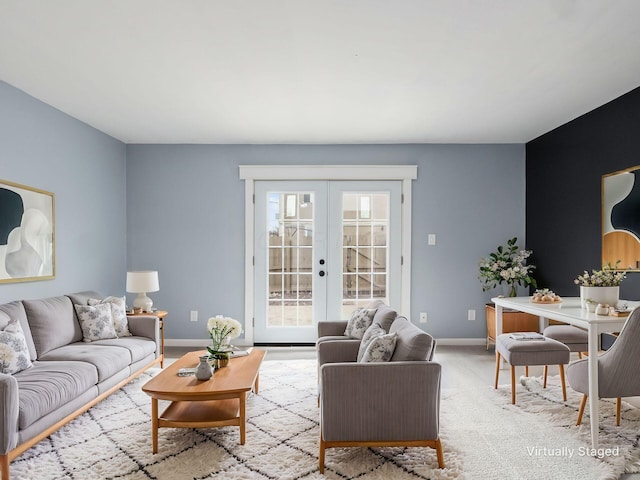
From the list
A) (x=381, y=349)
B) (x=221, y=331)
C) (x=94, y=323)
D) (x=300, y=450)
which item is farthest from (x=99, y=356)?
(x=381, y=349)

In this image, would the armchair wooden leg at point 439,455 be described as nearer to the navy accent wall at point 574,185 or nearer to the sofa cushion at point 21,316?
the navy accent wall at point 574,185

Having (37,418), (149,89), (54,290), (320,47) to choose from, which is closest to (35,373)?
(37,418)

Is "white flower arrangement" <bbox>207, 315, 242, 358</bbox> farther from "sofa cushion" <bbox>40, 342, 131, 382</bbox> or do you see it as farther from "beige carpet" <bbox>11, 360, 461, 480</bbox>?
"sofa cushion" <bbox>40, 342, 131, 382</bbox>

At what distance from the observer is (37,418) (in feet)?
8.20

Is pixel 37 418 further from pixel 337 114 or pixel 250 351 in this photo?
pixel 337 114

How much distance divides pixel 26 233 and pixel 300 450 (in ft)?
9.26

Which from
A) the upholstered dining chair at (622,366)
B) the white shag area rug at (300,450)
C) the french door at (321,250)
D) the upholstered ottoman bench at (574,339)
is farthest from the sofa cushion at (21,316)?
the upholstered ottoman bench at (574,339)

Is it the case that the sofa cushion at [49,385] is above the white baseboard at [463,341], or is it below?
above

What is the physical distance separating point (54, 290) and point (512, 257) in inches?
193

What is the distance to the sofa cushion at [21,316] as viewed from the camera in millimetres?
3209

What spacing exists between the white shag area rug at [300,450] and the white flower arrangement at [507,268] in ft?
5.52

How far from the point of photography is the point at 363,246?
5410 mm

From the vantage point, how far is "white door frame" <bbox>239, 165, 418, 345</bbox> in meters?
5.32

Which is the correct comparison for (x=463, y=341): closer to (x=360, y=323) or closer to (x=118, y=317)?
(x=360, y=323)
